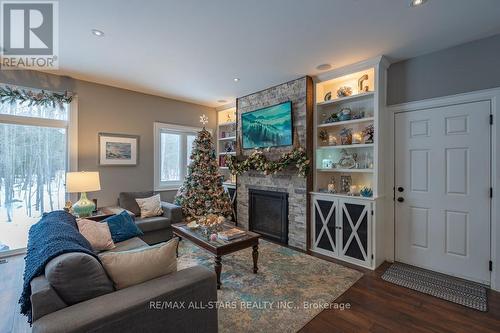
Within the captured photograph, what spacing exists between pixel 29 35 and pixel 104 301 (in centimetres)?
306

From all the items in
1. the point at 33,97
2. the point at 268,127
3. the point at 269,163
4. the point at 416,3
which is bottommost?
the point at 269,163

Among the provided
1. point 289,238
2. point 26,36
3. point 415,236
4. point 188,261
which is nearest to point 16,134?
point 26,36

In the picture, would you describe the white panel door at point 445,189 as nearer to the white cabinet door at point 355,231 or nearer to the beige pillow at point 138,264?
the white cabinet door at point 355,231

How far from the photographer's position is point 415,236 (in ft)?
10.2

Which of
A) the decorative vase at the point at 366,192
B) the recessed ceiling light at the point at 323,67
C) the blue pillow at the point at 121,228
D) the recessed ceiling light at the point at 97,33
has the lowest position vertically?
the blue pillow at the point at 121,228

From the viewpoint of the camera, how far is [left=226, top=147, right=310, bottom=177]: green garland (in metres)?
3.65

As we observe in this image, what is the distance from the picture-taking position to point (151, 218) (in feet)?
12.7

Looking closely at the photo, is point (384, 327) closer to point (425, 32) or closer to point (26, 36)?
point (425, 32)

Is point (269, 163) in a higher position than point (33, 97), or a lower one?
lower

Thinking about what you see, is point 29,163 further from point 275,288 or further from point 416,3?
point 416,3

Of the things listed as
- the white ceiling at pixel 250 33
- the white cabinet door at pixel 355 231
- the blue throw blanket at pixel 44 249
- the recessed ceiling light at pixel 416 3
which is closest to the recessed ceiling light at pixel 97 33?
the white ceiling at pixel 250 33

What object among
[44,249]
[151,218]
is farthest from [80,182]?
[44,249]

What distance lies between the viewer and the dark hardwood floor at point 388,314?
199cm

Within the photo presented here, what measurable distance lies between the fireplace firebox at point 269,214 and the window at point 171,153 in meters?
1.81
